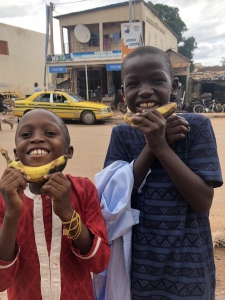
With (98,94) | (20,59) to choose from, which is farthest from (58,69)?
(20,59)

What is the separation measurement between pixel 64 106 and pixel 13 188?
39.8 ft

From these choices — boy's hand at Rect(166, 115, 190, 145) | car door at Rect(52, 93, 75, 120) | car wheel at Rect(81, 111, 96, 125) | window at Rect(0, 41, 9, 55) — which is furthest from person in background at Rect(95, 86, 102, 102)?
boy's hand at Rect(166, 115, 190, 145)

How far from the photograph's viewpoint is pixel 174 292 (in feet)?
4.05

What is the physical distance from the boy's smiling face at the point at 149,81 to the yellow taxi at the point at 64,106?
1166 centimetres

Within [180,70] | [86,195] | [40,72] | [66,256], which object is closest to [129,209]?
[86,195]

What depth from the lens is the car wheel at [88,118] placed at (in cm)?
1309

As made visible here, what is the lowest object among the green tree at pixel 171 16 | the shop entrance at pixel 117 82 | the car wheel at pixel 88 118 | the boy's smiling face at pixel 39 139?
the car wheel at pixel 88 118

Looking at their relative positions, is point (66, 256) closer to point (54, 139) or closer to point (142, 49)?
point (54, 139)

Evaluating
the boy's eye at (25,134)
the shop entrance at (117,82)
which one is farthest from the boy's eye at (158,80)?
the shop entrance at (117,82)

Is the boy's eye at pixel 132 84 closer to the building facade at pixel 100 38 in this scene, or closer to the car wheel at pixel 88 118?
the car wheel at pixel 88 118

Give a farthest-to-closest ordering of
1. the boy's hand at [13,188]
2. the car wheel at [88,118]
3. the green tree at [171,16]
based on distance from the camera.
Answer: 1. the green tree at [171,16]
2. the car wheel at [88,118]
3. the boy's hand at [13,188]

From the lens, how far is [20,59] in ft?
81.2

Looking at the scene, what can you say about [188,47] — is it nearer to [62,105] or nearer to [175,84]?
[62,105]

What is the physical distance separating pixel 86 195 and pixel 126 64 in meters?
0.64
